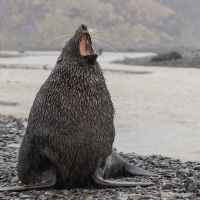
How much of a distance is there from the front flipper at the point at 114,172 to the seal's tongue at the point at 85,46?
143 centimetres

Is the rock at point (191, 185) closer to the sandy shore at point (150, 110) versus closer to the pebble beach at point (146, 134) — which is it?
the pebble beach at point (146, 134)

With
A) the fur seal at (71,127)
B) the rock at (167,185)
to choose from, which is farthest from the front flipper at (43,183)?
the rock at (167,185)

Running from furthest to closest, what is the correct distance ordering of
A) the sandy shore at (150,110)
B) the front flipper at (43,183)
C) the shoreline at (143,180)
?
1. the sandy shore at (150,110)
2. the front flipper at (43,183)
3. the shoreline at (143,180)

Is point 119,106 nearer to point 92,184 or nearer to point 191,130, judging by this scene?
point 191,130

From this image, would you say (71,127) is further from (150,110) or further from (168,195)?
(150,110)

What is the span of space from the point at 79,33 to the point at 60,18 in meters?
193

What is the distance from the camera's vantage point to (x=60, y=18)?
198625 millimetres

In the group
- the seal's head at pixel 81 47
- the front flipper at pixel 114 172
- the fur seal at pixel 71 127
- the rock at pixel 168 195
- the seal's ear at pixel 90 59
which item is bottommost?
the rock at pixel 168 195

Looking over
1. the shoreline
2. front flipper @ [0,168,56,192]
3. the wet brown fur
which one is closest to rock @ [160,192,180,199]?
the shoreline

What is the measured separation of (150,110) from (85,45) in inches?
488

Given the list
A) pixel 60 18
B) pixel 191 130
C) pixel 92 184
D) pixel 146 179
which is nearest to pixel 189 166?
pixel 146 179

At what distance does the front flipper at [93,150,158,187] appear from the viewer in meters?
7.91

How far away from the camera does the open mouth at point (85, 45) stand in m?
7.91

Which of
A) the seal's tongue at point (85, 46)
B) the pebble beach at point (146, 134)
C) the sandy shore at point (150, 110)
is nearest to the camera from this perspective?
the pebble beach at point (146, 134)
